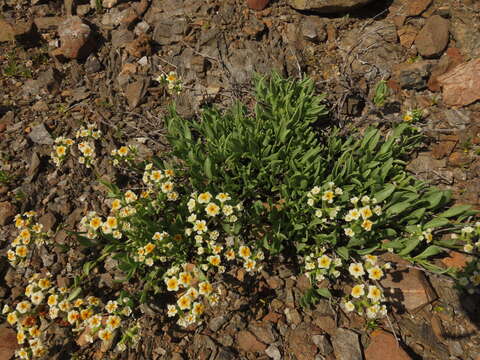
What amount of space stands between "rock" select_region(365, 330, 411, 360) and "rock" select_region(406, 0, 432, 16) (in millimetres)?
4498

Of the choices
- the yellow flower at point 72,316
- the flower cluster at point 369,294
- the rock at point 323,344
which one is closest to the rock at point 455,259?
the flower cluster at point 369,294

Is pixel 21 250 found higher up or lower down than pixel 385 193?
lower down

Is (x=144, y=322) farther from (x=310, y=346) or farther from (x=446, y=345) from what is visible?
(x=446, y=345)

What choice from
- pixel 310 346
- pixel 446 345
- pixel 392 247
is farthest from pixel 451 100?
pixel 310 346

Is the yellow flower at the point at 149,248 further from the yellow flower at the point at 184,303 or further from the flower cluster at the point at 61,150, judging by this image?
the flower cluster at the point at 61,150

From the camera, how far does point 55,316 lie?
2969 mm

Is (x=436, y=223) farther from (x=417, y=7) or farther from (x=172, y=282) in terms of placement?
(x=417, y=7)

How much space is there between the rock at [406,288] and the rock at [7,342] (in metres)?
3.66

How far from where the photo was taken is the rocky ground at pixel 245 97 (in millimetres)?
3098

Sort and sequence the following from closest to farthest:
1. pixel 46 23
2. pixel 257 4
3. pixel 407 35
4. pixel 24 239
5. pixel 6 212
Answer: pixel 24 239
pixel 6 212
pixel 407 35
pixel 257 4
pixel 46 23

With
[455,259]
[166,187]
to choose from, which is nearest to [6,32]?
[166,187]

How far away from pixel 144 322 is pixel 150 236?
860 mm

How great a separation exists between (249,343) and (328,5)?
472cm

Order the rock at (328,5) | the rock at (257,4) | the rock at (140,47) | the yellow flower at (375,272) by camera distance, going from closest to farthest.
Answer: the yellow flower at (375,272) < the rock at (328,5) < the rock at (140,47) < the rock at (257,4)
